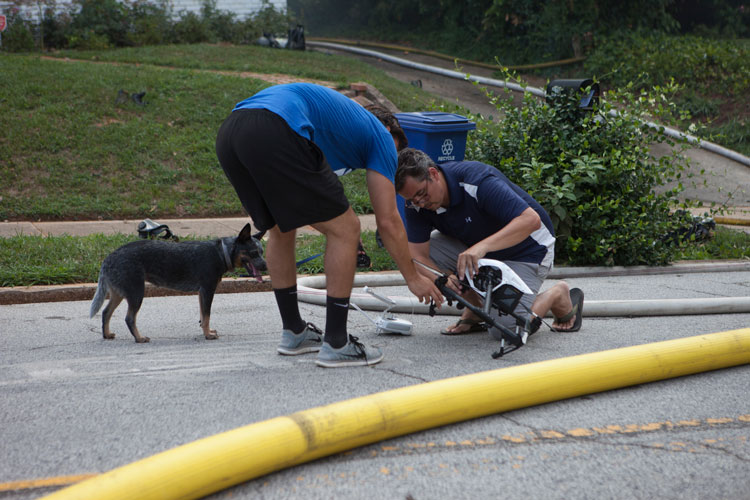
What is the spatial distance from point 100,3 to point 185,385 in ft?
54.3

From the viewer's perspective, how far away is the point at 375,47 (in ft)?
87.6

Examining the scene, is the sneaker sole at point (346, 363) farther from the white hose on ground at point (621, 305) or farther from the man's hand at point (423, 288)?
the white hose on ground at point (621, 305)

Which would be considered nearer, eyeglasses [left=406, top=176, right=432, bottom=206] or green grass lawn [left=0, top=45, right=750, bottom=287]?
eyeglasses [left=406, top=176, right=432, bottom=206]

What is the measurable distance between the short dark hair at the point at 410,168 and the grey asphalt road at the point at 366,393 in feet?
3.34

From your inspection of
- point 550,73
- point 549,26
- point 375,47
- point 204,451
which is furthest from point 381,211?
point 375,47

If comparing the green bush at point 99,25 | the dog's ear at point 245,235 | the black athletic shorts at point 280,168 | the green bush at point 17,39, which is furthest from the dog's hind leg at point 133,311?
the green bush at point 99,25

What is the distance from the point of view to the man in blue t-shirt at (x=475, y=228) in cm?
411

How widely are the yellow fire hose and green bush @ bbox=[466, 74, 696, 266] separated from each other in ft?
10.6

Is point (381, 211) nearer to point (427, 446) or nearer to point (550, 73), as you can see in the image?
point (427, 446)

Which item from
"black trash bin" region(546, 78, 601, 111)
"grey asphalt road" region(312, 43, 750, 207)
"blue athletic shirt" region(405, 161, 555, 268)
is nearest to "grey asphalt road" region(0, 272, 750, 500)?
"blue athletic shirt" region(405, 161, 555, 268)

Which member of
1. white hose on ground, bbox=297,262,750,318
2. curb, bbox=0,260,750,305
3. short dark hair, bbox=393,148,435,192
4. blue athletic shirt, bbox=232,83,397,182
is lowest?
curb, bbox=0,260,750,305

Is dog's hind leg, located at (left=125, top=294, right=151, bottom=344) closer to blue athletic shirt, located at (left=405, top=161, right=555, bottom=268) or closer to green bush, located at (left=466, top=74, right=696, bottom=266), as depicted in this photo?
blue athletic shirt, located at (left=405, top=161, right=555, bottom=268)

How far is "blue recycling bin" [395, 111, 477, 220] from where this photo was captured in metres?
6.59

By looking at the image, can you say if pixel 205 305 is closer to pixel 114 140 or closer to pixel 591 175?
pixel 591 175
